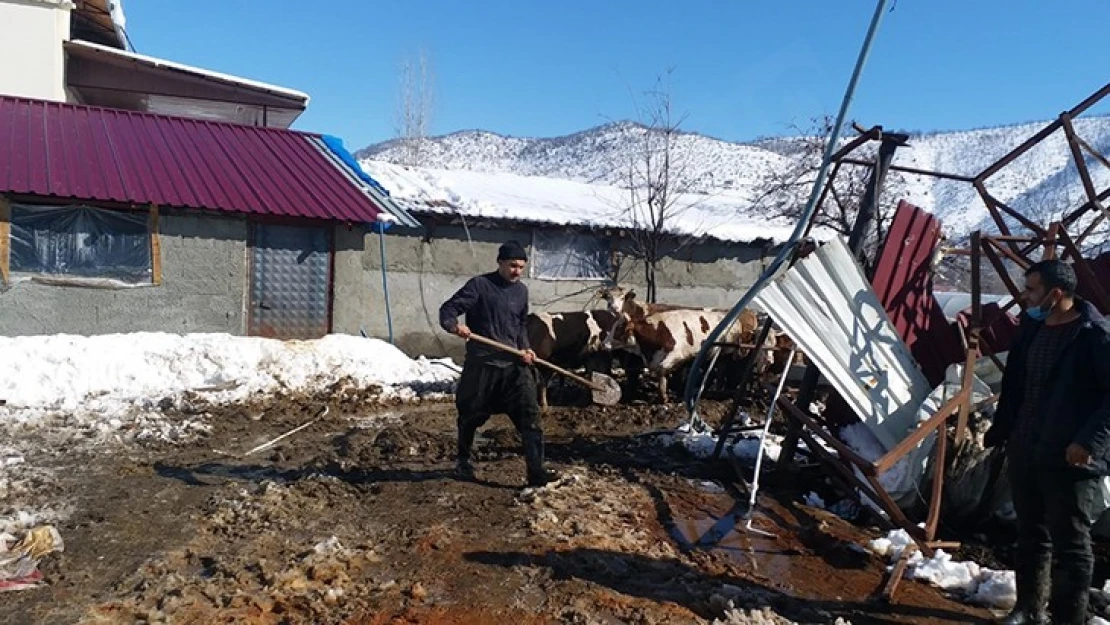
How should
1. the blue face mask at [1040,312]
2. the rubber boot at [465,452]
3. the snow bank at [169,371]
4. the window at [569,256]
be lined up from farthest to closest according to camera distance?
the window at [569,256] → the snow bank at [169,371] → the rubber boot at [465,452] → the blue face mask at [1040,312]

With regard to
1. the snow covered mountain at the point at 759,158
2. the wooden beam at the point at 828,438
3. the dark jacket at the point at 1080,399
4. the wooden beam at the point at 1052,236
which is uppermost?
the snow covered mountain at the point at 759,158

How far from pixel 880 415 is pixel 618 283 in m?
10.1

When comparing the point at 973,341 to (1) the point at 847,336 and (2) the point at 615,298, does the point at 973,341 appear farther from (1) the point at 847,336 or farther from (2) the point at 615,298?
(2) the point at 615,298

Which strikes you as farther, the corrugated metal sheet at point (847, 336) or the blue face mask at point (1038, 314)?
the corrugated metal sheet at point (847, 336)

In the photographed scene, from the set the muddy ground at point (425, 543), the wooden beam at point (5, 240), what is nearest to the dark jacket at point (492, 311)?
the muddy ground at point (425, 543)

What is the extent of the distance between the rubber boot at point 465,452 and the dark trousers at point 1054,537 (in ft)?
11.8

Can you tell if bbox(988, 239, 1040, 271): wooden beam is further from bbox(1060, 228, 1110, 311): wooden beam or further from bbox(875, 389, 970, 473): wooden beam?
bbox(875, 389, 970, 473): wooden beam

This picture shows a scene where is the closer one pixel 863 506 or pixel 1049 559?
pixel 1049 559

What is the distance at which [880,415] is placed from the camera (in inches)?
217

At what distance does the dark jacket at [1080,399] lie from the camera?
364 cm

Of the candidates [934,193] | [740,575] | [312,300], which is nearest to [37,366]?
[312,300]

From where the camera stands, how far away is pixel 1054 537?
3.88 meters

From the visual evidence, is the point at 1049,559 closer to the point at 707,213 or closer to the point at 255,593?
the point at 255,593

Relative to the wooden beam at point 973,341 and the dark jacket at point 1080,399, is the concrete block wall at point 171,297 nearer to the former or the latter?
the wooden beam at point 973,341
